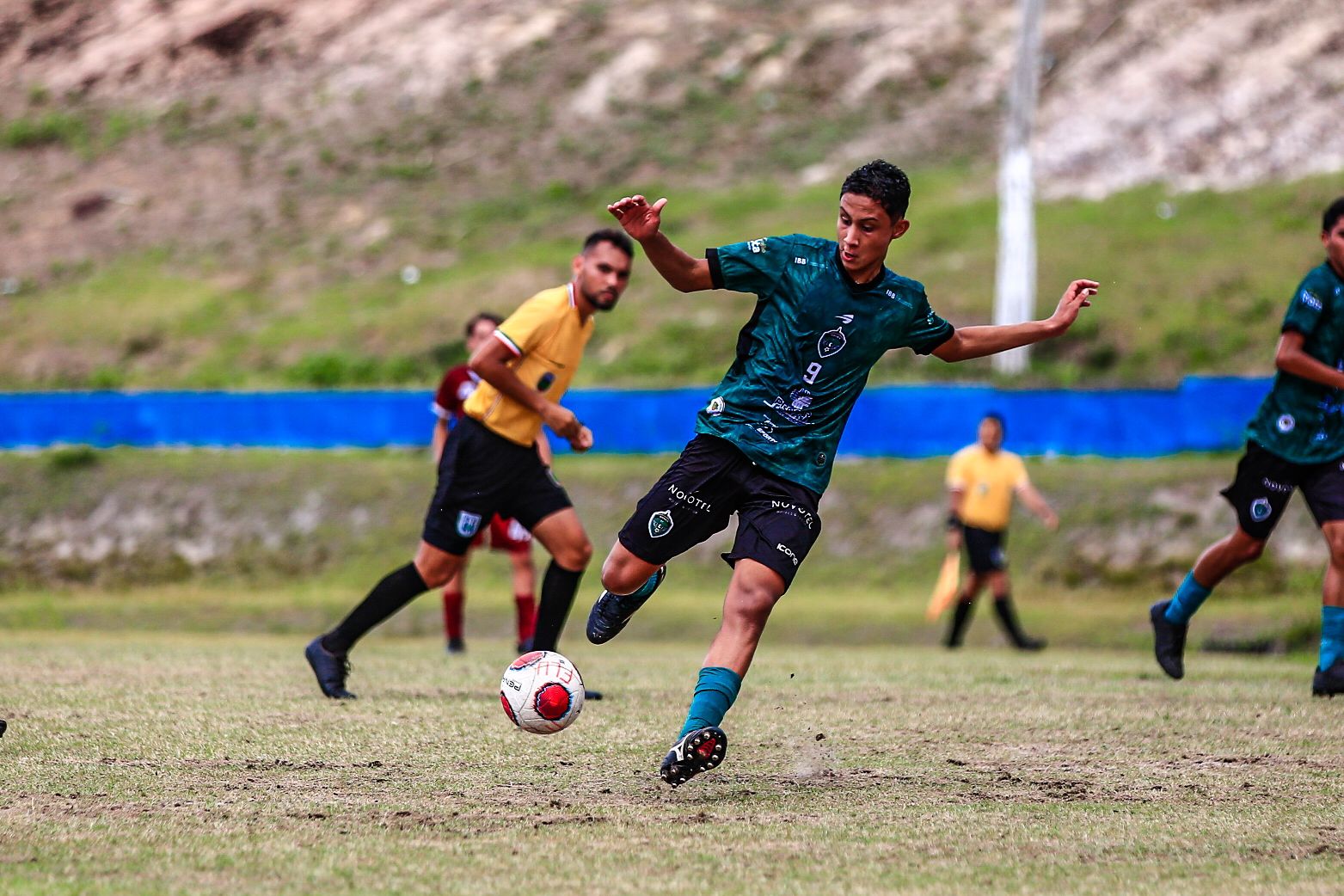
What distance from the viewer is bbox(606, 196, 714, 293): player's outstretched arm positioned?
20.0 ft

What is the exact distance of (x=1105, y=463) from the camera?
21.2 metres

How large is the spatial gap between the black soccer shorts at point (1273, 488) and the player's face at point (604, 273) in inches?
138

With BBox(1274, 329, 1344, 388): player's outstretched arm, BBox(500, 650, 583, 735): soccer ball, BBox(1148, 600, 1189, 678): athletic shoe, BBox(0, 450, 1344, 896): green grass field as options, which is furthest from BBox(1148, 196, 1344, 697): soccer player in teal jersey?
BBox(500, 650, 583, 735): soccer ball

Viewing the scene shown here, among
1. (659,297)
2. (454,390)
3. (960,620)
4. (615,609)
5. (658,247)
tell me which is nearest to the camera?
(658,247)

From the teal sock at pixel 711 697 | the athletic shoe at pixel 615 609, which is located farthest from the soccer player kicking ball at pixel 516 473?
the teal sock at pixel 711 697

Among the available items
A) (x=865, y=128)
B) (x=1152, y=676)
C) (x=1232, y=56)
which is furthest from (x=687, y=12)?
(x=1152, y=676)

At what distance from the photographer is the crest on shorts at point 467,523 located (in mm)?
9250

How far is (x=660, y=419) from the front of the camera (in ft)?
73.5

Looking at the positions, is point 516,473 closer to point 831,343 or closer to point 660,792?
point 831,343

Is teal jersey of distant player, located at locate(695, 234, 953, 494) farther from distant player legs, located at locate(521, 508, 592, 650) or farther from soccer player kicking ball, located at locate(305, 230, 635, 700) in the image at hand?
distant player legs, located at locate(521, 508, 592, 650)

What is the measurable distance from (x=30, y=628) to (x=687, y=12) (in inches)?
1350

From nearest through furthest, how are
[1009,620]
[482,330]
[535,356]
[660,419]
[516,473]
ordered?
1. [535,356]
2. [516,473]
3. [482,330]
4. [1009,620]
5. [660,419]

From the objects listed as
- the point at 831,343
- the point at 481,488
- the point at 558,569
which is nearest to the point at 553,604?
the point at 558,569

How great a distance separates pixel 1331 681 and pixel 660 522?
455 centimetres
